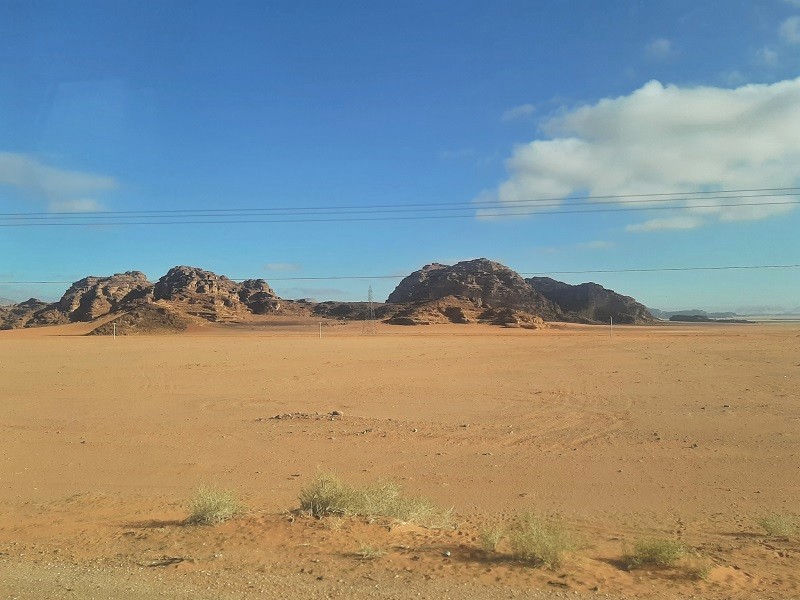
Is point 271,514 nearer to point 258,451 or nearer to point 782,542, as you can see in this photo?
point 258,451

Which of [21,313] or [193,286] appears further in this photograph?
[21,313]

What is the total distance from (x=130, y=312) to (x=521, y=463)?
6735 centimetres

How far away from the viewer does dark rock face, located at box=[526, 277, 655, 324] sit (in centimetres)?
10238

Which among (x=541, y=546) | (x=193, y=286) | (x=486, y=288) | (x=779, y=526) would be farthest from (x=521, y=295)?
(x=541, y=546)

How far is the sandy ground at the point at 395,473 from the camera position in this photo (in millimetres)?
5582

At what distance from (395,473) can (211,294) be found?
3133 inches

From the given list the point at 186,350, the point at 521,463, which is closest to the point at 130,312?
the point at 186,350

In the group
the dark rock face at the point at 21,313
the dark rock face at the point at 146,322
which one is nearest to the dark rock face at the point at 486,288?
the dark rock face at the point at 146,322

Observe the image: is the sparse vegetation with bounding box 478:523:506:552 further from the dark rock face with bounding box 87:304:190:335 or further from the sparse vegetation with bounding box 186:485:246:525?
the dark rock face with bounding box 87:304:190:335

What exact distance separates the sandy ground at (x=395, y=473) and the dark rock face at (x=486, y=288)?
220 feet

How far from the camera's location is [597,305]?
4240 inches

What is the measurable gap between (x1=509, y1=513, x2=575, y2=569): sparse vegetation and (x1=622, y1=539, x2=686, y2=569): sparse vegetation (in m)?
0.59

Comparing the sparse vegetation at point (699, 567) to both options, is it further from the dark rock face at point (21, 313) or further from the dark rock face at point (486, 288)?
the dark rock face at point (21, 313)

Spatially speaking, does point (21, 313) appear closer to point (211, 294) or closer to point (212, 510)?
point (211, 294)
